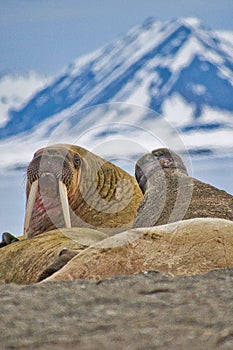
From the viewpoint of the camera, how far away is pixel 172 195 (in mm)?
11727

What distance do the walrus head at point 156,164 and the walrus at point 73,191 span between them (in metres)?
0.40

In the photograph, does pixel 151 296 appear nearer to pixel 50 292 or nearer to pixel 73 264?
pixel 50 292

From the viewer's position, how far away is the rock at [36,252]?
962 centimetres

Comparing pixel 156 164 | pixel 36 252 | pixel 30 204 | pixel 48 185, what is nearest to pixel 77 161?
pixel 48 185

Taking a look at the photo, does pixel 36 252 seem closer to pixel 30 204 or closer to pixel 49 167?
pixel 49 167

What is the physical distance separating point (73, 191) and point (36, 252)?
3982mm

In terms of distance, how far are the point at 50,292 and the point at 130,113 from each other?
673cm

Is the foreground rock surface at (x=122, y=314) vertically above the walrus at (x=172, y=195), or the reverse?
the walrus at (x=172, y=195)

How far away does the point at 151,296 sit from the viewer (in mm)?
4949

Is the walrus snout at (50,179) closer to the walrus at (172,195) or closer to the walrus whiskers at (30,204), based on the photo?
the walrus whiskers at (30,204)

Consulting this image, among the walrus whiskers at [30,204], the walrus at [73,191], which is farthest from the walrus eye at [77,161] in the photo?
the walrus whiskers at [30,204]

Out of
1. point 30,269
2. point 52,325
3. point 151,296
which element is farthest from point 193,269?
point 30,269

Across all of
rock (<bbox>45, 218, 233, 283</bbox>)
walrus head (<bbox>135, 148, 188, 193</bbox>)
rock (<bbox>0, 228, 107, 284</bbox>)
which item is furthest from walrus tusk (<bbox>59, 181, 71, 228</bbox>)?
rock (<bbox>45, 218, 233, 283</bbox>)

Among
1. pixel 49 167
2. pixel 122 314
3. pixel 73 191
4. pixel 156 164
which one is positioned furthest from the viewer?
pixel 73 191
